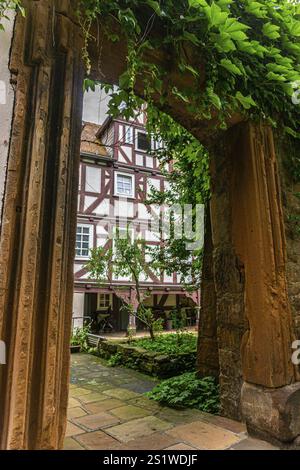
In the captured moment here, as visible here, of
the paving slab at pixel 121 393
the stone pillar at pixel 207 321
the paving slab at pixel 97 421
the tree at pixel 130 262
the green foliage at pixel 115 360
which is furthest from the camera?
the tree at pixel 130 262

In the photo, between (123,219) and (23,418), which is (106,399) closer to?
(23,418)

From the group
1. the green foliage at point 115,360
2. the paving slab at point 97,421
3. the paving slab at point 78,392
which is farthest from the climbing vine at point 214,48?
the green foliage at point 115,360

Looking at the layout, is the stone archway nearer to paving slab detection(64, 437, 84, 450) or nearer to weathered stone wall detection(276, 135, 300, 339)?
weathered stone wall detection(276, 135, 300, 339)

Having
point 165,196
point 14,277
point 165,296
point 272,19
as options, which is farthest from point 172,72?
point 165,296

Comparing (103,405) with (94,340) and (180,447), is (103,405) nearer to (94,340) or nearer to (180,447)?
(180,447)

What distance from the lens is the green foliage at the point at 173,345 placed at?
17.1ft

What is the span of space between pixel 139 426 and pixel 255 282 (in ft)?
4.47

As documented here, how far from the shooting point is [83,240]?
39.1ft

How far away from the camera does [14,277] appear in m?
1.19

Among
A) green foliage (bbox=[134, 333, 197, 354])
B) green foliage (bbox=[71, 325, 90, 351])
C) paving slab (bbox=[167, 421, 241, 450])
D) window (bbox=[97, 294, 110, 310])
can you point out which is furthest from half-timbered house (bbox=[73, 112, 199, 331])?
paving slab (bbox=[167, 421, 241, 450])

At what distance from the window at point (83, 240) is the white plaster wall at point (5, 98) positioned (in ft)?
34.8

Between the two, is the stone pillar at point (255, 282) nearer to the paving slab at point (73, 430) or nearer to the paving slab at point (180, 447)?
the paving slab at point (180, 447)

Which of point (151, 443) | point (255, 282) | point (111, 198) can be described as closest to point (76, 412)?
point (151, 443)

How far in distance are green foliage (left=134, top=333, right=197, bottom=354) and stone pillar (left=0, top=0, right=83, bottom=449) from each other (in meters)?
4.09
